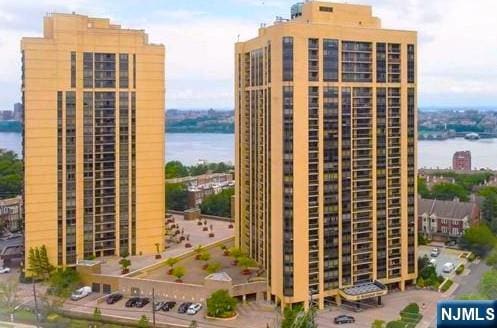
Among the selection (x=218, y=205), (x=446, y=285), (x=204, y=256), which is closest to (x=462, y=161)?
(x=218, y=205)

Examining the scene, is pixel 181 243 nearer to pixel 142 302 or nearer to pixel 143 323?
pixel 142 302

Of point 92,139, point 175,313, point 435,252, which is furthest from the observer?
point 435,252

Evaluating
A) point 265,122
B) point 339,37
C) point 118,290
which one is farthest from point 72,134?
point 339,37

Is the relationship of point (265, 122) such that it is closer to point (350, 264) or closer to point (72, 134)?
point (350, 264)

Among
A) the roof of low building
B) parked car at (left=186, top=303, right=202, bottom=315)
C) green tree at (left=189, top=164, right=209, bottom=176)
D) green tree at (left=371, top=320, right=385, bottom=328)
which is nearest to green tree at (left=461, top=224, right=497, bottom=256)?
the roof of low building

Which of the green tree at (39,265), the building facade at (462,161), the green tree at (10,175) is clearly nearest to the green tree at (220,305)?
the green tree at (39,265)
